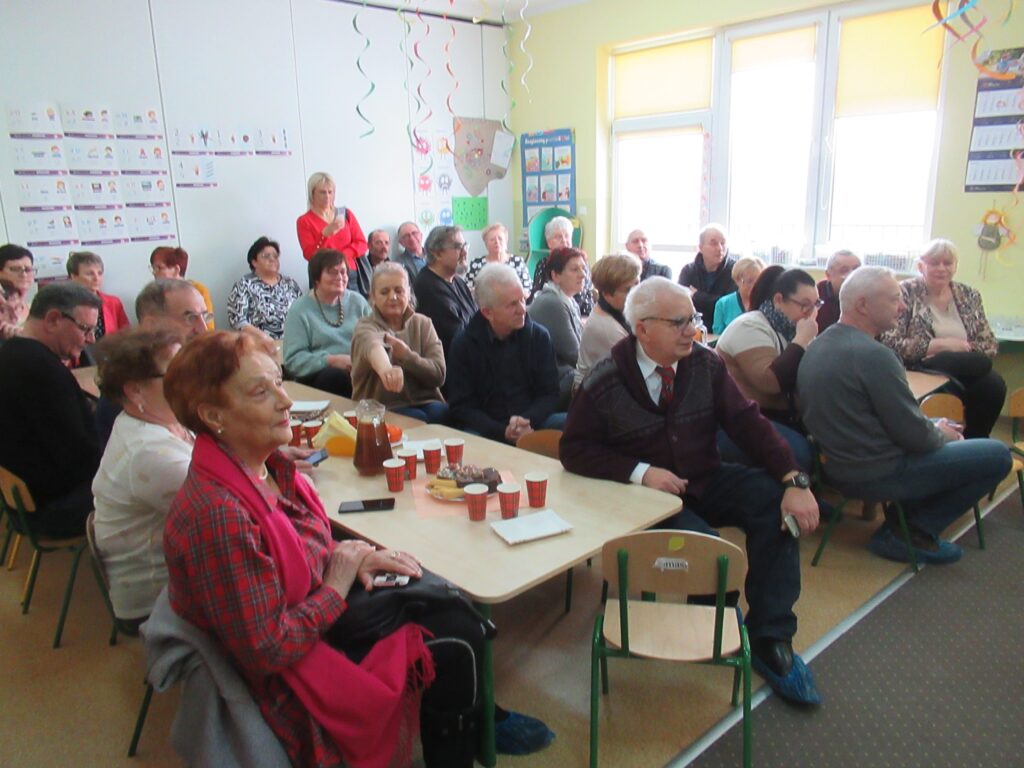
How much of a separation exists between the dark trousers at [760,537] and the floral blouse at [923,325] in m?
2.26

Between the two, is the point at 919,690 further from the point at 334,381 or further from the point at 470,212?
the point at 470,212

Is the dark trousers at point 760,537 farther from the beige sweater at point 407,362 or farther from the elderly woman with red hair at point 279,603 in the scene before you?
the beige sweater at point 407,362

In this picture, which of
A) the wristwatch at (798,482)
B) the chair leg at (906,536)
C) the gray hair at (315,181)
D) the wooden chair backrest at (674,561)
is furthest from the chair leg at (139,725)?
the gray hair at (315,181)

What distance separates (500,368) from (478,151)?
4.86 m

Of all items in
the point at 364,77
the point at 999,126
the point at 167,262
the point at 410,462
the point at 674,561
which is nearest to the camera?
the point at 674,561

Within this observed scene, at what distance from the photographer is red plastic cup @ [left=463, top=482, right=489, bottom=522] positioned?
6.29 feet

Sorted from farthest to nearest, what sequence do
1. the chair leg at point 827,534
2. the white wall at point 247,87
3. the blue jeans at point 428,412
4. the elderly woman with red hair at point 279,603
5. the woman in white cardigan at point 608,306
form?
the white wall at point 247,87 → the woman in white cardigan at point 608,306 → the blue jeans at point 428,412 → the chair leg at point 827,534 → the elderly woman with red hair at point 279,603

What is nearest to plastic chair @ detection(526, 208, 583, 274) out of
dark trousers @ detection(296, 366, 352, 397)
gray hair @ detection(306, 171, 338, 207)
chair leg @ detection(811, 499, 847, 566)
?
gray hair @ detection(306, 171, 338, 207)

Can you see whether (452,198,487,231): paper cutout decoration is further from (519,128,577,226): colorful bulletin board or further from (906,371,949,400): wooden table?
(906,371,949,400): wooden table

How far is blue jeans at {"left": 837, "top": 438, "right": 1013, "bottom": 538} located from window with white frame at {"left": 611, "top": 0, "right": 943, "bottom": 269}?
2935 mm

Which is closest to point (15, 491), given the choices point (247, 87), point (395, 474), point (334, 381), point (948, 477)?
point (395, 474)

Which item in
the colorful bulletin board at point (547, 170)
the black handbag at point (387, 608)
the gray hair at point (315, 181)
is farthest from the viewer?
the colorful bulletin board at point (547, 170)

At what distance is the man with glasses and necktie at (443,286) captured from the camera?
159 inches

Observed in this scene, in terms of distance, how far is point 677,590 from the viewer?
5.81 feet
